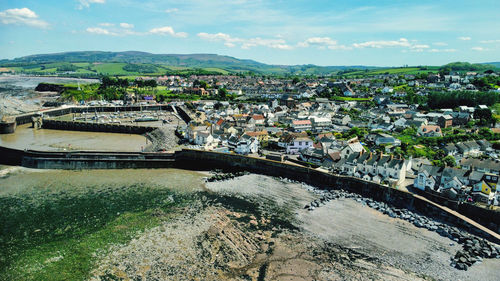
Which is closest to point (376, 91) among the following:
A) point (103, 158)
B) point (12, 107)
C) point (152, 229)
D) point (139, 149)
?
point (139, 149)

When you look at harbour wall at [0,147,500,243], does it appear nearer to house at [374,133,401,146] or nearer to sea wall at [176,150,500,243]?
sea wall at [176,150,500,243]

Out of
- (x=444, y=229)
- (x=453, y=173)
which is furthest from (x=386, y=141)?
(x=444, y=229)

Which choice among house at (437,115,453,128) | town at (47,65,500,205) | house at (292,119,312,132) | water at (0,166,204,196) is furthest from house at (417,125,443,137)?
water at (0,166,204,196)

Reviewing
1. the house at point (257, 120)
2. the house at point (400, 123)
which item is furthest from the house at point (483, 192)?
the house at point (257, 120)

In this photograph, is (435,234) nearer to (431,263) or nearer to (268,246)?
(431,263)

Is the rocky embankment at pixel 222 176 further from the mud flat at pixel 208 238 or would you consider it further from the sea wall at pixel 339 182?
the mud flat at pixel 208 238

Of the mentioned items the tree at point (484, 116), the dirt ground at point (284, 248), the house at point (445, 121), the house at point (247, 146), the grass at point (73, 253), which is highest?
the tree at point (484, 116)
